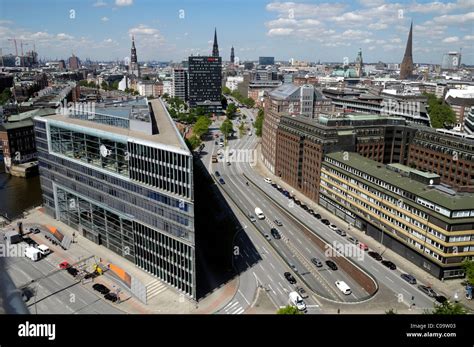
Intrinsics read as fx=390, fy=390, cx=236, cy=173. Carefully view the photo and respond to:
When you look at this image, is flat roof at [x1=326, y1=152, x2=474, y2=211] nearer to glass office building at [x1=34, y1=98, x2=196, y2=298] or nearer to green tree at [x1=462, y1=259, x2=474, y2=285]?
green tree at [x1=462, y1=259, x2=474, y2=285]

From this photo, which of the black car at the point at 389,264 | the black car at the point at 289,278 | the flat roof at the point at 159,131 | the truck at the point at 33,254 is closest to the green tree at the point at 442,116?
the black car at the point at 389,264

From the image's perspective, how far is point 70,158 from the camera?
32500mm

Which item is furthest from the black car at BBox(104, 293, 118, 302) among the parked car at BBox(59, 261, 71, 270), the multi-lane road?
the multi-lane road

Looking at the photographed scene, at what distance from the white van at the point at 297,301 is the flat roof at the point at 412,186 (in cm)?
1224

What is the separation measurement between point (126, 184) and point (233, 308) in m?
11.2

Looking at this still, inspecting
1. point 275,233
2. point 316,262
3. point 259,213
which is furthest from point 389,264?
point 259,213

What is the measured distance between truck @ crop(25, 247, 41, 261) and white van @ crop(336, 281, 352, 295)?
22.5 m

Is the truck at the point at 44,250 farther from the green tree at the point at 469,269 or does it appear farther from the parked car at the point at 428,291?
the green tree at the point at 469,269

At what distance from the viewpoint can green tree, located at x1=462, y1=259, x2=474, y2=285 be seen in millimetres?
25628

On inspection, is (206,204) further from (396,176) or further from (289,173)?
(396,176)
